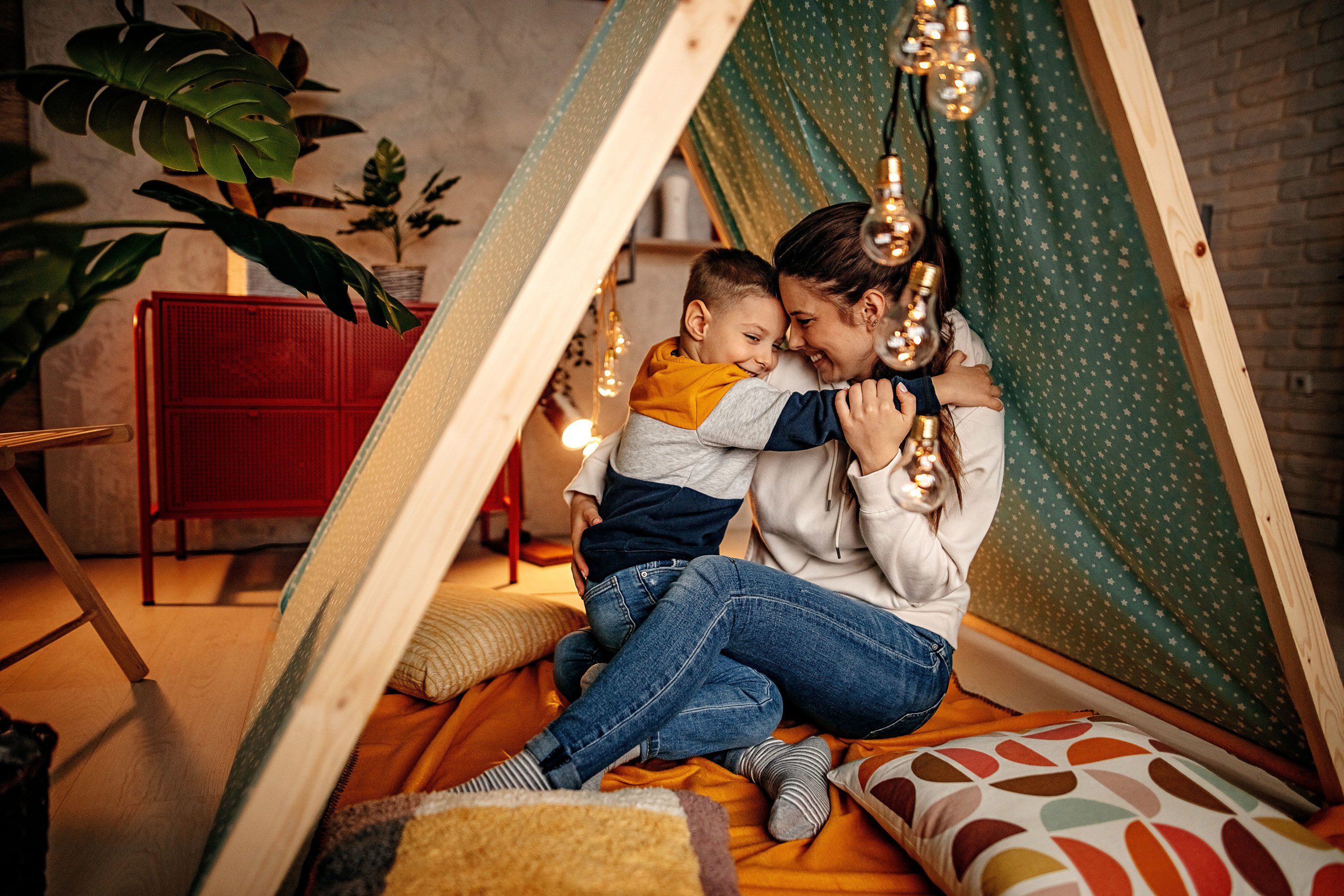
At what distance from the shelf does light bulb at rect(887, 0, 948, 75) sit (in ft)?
7.19

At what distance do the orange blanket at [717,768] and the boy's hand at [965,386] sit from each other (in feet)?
1.72

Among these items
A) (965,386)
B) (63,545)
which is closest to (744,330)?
(965,386)

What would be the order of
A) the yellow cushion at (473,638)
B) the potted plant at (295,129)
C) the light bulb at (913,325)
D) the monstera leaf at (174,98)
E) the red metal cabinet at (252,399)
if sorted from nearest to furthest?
the light bulb at (913,325)
the monstera leaf at (174,98)
the yellow cushion at (473,638)
the red metal cabinet at (252,399)
the potted plant at (295,129)

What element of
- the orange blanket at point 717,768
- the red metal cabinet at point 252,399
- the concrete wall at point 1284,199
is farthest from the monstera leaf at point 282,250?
the concrete wall at point 1284,199

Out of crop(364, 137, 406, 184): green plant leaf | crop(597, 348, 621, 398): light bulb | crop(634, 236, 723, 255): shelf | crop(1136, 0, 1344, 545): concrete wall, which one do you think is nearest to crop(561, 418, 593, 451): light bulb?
crop(597, 348, 621, 398): light bulb

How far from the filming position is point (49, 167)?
267cm

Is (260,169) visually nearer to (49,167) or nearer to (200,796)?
(200,796)

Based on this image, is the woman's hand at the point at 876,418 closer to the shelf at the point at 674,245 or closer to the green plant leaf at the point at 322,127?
the shelf at the point at 674,245

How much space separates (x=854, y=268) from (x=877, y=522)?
14.5 inches

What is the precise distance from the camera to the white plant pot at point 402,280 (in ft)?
8.39

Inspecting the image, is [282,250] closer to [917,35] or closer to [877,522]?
[917,35]

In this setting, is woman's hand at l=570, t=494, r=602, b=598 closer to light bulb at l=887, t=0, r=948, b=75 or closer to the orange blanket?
the orange blanket

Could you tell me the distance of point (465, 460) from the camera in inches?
25.1

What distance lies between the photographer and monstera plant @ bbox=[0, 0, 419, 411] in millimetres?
732
